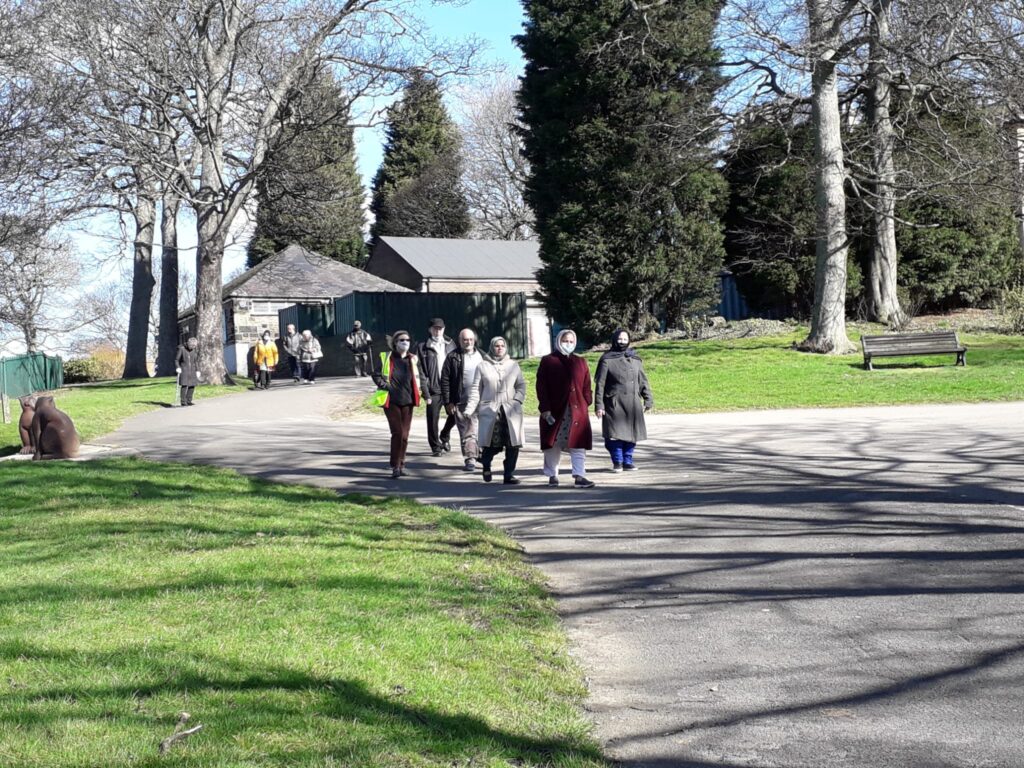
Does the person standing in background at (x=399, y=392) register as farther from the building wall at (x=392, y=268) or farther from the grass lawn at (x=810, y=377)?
the building wall at (x=392, y=268)

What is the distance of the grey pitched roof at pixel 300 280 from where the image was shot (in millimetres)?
45219

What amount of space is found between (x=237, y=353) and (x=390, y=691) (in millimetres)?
40967

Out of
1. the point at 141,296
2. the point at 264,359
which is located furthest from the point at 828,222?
the point at 141,296

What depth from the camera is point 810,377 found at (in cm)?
2300

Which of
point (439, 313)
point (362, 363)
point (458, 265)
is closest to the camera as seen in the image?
point (362, 363)

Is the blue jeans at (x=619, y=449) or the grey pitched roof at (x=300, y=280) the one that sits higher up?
the grey pitched roof at (x=300, y=280)

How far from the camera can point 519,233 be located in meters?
71.8

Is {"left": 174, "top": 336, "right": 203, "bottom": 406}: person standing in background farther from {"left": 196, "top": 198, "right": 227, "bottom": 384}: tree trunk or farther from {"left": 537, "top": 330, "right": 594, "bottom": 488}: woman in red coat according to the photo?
{"left": 537, "top": 330, "right": 594, "bottom": 488}: woman in red coat

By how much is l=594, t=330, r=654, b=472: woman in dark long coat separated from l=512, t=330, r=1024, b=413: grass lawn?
7.50m

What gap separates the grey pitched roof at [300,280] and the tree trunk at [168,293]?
2510 mm

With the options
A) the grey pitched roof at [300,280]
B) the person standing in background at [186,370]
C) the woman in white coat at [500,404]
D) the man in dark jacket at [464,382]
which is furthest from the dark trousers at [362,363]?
the woman in white coat at [500,404]

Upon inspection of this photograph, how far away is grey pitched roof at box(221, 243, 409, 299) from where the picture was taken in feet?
148

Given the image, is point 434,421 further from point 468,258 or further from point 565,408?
point 468,258

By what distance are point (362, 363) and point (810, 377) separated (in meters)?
14.6
